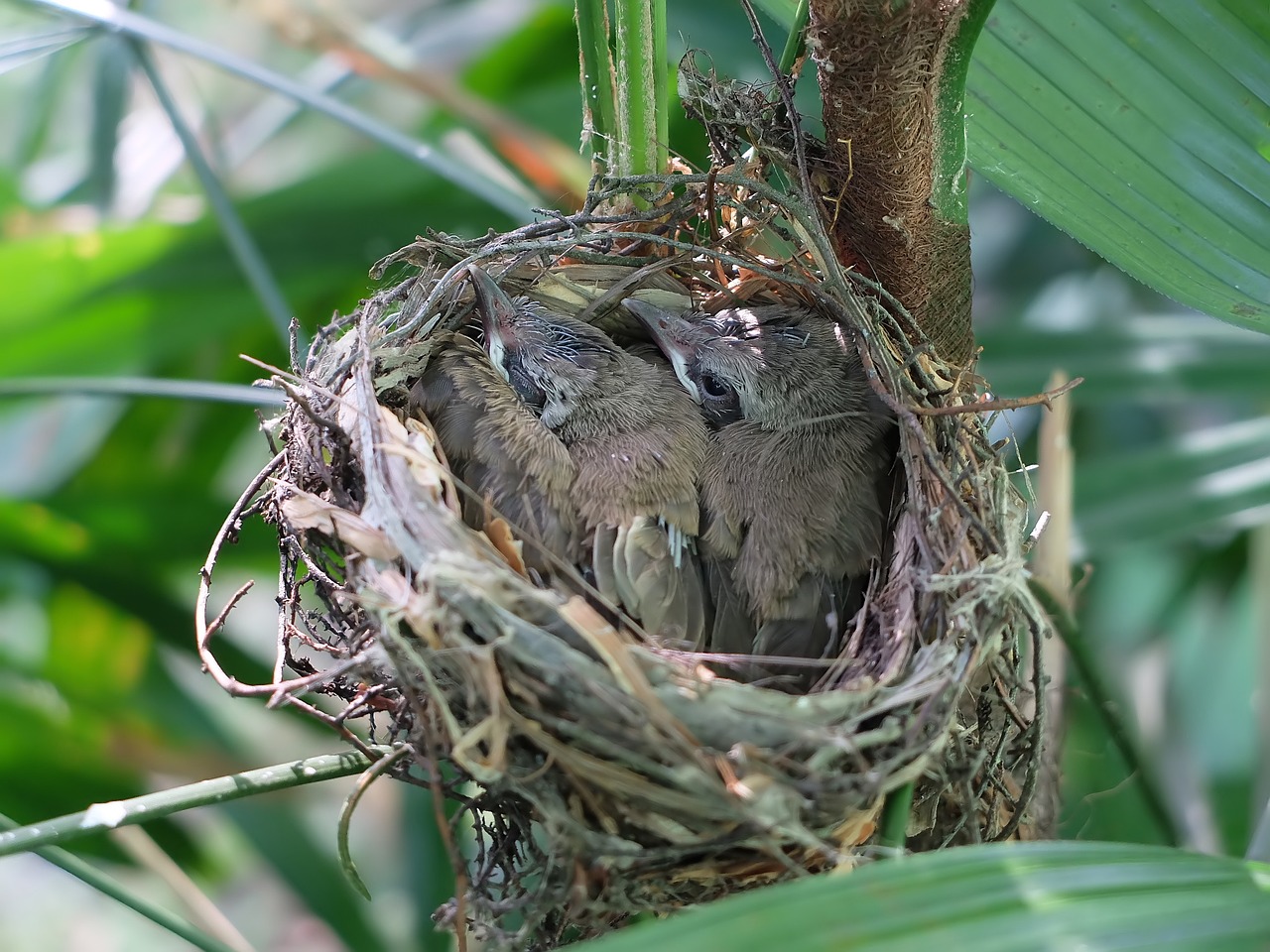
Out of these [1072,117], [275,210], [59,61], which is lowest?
[1072,117]

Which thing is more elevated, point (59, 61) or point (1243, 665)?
point (59, 61)

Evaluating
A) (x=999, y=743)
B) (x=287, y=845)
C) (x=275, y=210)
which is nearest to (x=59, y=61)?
(x=275, y=210)

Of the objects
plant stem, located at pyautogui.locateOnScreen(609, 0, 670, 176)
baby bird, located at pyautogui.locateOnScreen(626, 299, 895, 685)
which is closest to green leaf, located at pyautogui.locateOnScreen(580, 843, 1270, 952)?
baby bird, located at pyautogui.locateOnScreen(626, 299, 895, 685)

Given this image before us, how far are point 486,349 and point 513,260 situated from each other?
19 cm

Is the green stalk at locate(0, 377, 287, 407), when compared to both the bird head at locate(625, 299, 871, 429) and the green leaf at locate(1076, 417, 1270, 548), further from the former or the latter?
the green leaf at locate(1076, 417, 1270, 548)

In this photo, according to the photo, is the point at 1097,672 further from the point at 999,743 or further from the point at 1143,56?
the point at 1143,56

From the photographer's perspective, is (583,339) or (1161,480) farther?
(1161,480)

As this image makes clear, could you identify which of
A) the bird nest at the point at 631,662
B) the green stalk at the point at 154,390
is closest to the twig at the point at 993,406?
the bird nest at the point at 631,662

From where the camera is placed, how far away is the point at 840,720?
3.58 feet

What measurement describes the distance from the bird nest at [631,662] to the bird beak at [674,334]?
202 millimetres

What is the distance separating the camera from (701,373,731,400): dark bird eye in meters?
1.83

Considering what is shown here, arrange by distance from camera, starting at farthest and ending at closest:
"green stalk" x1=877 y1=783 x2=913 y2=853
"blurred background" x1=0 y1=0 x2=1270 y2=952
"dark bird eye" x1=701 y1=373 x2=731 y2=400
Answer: "blurred background" x1=0 y1=0 x2=1270 y2=952 → "dark bird eye" x1=701 y1=373 x2=731 y2=400 → "green stalk" x1=877 y1=783 x2=913 y2=853

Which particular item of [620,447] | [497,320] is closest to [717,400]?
[620,447]

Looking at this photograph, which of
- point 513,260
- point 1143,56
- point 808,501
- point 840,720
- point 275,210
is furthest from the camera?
point 275,210
